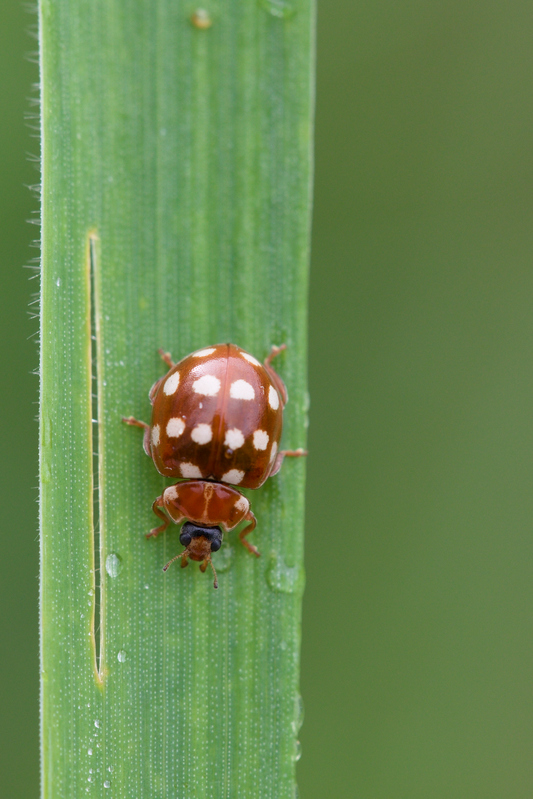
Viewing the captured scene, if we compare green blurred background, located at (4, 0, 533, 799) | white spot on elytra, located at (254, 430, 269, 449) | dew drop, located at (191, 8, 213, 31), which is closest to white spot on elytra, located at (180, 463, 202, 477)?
white spot on elytra, located at (254, 430, 269, 449)

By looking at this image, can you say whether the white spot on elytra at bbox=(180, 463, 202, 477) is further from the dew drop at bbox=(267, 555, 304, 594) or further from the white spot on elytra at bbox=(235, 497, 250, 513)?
the dew drop at bbox=(267, 555, 304, 594)

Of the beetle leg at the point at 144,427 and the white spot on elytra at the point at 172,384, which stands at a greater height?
the white spot on elytra at the point at 172,384

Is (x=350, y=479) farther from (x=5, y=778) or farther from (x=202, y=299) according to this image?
(x=5, y=778)

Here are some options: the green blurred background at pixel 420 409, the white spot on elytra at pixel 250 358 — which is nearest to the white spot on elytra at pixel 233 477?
the white spot on elytra at pixel 250 358

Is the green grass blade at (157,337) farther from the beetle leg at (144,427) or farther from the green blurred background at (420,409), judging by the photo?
the green blurred background at (420,409)

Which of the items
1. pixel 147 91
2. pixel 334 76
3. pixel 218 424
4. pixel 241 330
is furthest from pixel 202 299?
pixel 334 76

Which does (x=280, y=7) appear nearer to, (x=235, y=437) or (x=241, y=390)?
(x=241, y=390)
